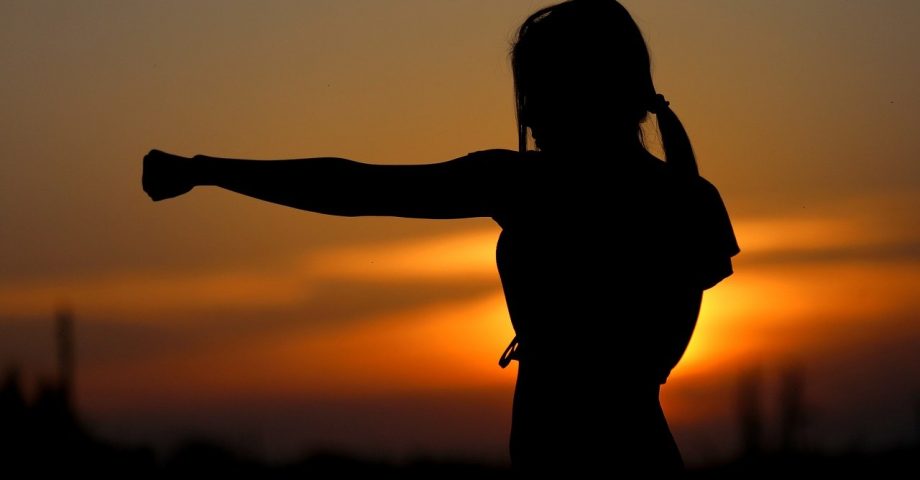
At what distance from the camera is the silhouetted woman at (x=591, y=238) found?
3096 mm

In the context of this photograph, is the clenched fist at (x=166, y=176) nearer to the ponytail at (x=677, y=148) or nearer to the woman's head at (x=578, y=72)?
the woman's head at (x=578, y=72)

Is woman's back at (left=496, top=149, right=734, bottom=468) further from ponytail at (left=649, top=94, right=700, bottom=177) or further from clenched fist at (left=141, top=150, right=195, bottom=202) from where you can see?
clenched fist at (left=141, top=150, right=195, bottom=202)

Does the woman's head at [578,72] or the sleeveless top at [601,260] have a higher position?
the woman's head at [578,72]

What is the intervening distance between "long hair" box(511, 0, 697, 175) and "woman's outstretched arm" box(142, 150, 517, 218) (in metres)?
0.22

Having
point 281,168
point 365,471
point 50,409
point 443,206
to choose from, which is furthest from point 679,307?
point 50,409

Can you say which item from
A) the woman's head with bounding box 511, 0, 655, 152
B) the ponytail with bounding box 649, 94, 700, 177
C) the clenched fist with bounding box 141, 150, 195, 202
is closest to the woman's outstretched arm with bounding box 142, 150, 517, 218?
Result: the clenched fist with bounding box 141, 150, 195, 202

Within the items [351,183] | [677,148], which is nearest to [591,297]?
[677,148]

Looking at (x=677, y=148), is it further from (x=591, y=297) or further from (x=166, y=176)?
(x=166, y=176)

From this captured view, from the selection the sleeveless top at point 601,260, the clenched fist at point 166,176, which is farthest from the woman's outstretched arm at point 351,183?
the sleeveless top at point 601,260

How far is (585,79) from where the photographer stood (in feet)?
10.4

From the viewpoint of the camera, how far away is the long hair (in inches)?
124

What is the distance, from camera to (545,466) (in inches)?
123

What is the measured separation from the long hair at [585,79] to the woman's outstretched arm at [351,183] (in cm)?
22

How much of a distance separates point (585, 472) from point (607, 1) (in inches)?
34.5
